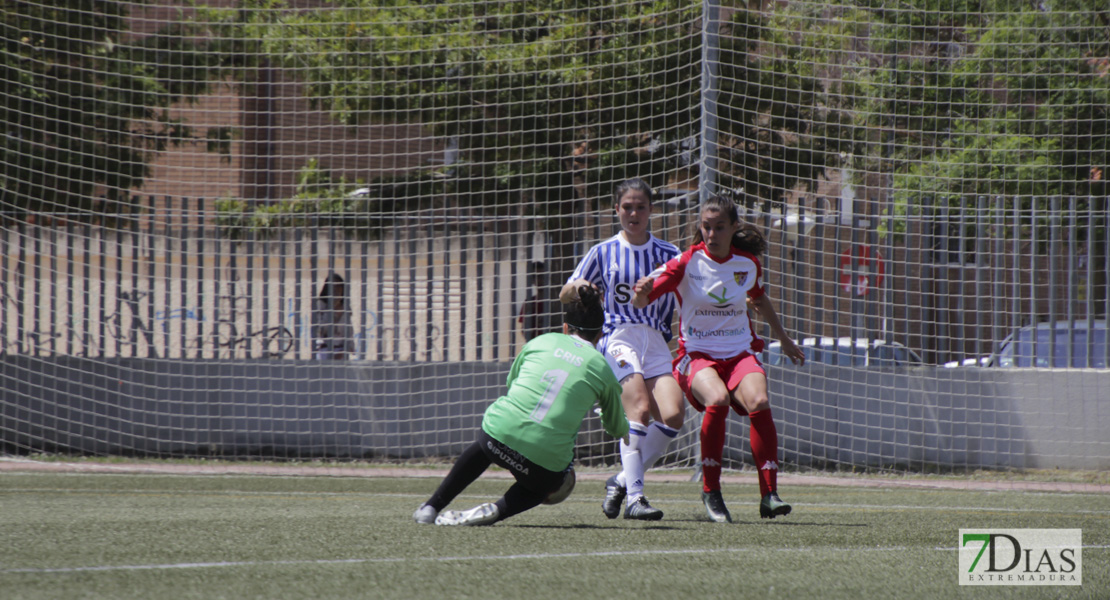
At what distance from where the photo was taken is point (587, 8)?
10.4 meters

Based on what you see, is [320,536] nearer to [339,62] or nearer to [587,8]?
[587,8]

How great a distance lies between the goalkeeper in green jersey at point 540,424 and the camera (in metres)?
4.38

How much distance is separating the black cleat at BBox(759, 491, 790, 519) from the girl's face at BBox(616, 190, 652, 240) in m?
1.46

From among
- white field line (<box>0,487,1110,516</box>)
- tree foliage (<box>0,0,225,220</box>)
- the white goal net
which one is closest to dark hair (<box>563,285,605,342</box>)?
white field line (<box>0,487,1110,516</box>)

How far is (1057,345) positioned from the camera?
906 cm

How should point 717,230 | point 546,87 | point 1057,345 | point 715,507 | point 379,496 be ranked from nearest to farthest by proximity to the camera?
point 715,507
point 717,230
point 379,496
point 1057,345
point 546,87

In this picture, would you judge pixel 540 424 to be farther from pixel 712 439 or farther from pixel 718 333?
pixel 718 333

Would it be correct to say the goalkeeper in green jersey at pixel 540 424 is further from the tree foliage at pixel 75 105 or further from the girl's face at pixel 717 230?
the tree foliage at pixel 75 105

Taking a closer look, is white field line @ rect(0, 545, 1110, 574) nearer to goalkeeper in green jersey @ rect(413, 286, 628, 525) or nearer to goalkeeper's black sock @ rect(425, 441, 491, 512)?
goalkeeper in green jersey @ rect(413, 286, 628, 525)

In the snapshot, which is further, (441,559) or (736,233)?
(736,233)

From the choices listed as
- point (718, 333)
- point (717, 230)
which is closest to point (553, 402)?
point (718, 333)

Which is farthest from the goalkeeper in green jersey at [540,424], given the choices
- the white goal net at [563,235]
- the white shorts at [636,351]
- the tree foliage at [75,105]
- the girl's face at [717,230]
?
the tree foliage at [75,105]

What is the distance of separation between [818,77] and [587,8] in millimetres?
2336

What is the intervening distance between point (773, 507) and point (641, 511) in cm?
61
